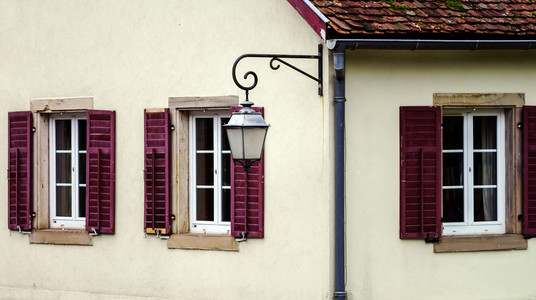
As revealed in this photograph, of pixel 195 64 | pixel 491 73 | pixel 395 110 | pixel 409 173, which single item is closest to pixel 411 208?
pixel 409 173

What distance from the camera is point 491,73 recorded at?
10.9 metres

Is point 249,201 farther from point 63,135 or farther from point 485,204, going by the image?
point 63,135

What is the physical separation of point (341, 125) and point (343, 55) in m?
0.73

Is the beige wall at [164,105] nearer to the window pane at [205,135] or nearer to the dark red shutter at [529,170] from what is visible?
the window pane at [205,135]

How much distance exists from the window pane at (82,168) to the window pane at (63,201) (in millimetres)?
271

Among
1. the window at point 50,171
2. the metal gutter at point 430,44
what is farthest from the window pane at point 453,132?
the window at point 50,171

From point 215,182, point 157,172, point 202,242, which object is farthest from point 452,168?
point 157,172

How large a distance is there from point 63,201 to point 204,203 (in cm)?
196

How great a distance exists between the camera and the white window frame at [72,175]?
472 inches

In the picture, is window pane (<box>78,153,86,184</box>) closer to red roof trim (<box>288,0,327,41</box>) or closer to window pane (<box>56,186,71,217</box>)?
window pane (<box>56,186,71,217</box>)

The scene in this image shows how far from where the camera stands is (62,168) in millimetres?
12133

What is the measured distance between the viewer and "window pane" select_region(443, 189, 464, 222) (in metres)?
11.0

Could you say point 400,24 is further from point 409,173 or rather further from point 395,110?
point 409,173

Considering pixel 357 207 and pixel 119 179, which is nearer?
pixel 357 207
